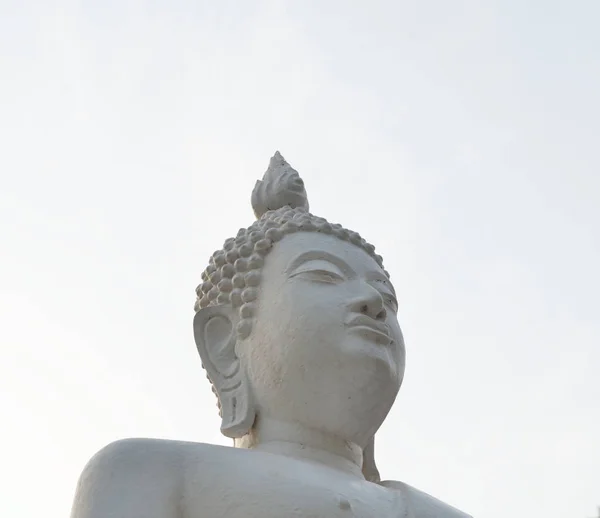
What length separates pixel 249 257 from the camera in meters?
6.18

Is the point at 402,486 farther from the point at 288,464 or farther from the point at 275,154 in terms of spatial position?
the point at 275,154

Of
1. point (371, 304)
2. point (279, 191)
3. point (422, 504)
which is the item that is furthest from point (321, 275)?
point (422, 504)

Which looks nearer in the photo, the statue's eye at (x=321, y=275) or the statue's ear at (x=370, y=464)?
the statue's eye at (x=321, y=275)

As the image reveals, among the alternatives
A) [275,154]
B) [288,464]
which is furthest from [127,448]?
[275,154]

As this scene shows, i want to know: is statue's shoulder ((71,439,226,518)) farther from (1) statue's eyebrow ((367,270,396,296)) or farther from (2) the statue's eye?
(1) statue's eyebrow ((367,270,396,296))

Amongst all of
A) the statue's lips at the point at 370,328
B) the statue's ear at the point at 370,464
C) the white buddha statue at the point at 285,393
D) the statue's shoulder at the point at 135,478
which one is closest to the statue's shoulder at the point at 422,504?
the white buddha statue at the point at 285,393

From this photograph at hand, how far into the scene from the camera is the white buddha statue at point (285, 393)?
5051 mm

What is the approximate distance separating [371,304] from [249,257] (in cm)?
81

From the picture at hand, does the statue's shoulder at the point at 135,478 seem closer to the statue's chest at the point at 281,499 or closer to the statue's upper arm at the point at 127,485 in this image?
the statue's upper arm at the point at 127,485

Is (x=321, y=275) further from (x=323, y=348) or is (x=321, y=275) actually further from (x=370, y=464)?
(x=370, y=464)

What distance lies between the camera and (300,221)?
6312 millimetres

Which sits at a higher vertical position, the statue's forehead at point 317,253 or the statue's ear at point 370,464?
the statue's forehead at point 317,253

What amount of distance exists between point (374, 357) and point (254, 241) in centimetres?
110

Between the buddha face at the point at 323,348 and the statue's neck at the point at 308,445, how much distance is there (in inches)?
Result: 1.9
